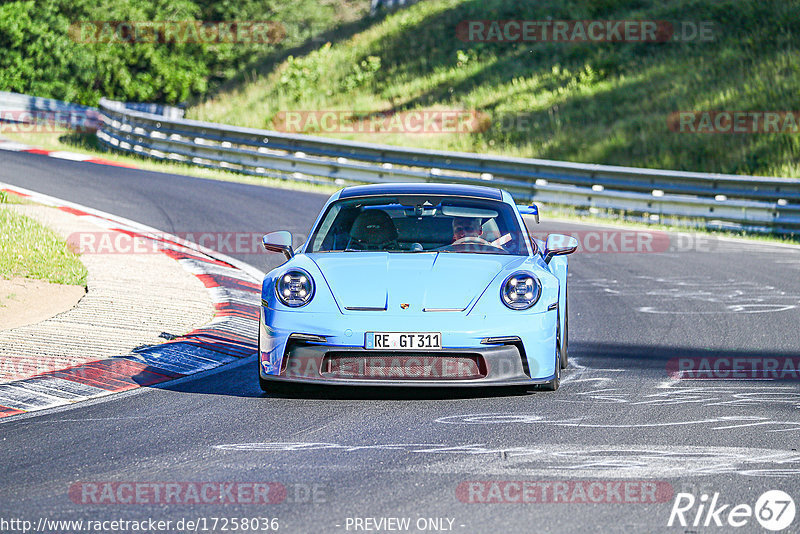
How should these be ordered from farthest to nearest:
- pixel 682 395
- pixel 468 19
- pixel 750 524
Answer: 1. pixel 468 19
2. pixel 682 395
3. pixel 750 524

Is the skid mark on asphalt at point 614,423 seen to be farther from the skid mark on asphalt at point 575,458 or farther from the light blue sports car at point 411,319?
the skid mark on asphalt at point 575,458

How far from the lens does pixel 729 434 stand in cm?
584

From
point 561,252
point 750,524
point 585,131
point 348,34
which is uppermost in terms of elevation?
point 348,34

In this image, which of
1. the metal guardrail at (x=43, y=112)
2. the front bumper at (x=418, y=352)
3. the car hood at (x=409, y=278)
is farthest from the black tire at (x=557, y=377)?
the metal guardrail at (x=43, y=112)

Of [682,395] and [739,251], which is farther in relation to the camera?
[739,251]

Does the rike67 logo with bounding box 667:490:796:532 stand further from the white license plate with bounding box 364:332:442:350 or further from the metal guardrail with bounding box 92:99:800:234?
the metal guardrail with bounding box 92:99:800:234

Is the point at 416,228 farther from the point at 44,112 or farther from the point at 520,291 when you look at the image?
the point at 44,112

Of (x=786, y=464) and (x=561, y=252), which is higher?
(x=561, y=252)

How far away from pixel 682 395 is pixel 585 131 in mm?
23143

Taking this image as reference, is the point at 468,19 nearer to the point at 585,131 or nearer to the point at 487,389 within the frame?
the point at 585,131

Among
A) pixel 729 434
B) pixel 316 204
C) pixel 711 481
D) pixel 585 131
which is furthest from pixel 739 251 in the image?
pixel 585 131

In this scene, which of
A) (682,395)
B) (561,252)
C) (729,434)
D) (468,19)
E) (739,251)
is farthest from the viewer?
(468,19)

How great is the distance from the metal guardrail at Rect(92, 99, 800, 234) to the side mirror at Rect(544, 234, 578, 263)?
11.5 m

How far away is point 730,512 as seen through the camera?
4477mm
